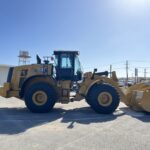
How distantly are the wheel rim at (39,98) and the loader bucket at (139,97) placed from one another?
13.6 ft

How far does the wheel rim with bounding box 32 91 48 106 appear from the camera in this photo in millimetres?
11977

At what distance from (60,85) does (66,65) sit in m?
1.09

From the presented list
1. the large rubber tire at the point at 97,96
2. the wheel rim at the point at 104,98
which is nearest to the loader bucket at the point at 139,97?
the large rubber tire at the point at 97,96

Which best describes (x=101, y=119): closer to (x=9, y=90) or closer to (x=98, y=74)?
(x=98, y=74)

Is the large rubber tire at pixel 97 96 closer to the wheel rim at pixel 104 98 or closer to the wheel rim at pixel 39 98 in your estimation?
the wheel rim at pixel 104 98

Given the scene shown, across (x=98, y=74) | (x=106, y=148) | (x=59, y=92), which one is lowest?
(x=106, y=148)

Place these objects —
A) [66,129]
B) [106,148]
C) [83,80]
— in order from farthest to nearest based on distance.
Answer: [83,80] → [66,129] → [106,148]

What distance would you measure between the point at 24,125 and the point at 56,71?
4.53 m

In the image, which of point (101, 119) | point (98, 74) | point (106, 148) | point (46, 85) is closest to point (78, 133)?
point (106, 148)

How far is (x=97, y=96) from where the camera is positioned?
1189cm

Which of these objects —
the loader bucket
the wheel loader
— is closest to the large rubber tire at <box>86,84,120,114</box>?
the wheel loader

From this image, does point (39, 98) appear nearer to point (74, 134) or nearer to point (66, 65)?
point (66, 65)

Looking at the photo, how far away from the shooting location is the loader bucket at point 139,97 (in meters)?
11.4

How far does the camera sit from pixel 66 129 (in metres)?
8.18
